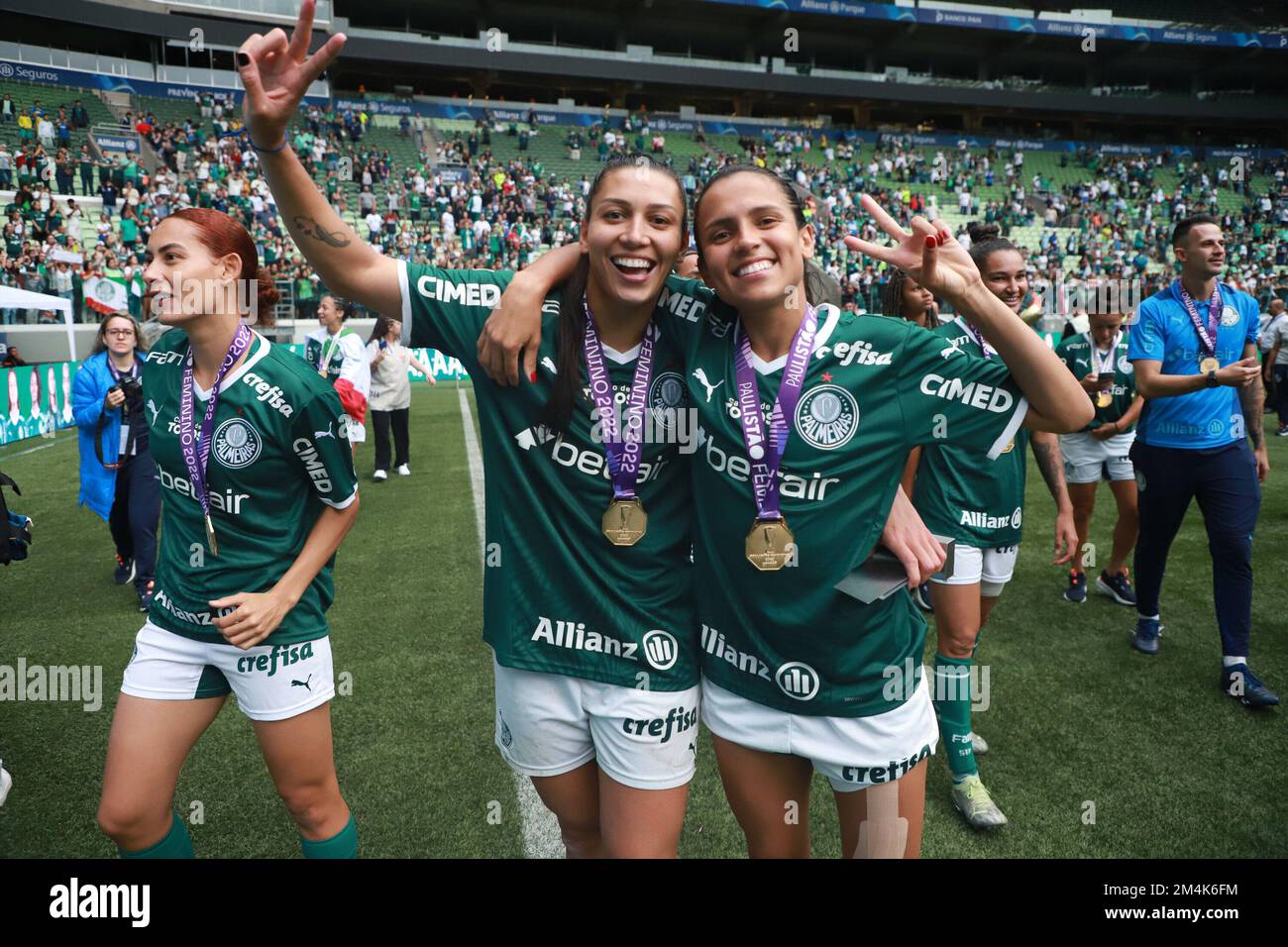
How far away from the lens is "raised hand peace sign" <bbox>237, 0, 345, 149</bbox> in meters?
1.73

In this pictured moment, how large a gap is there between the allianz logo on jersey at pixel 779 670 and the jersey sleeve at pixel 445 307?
0.96 meters

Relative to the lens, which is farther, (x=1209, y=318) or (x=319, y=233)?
(x=1209, y=318)

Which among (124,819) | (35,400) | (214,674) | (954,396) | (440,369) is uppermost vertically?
(954,396)

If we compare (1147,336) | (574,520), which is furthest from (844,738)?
(1147,336)

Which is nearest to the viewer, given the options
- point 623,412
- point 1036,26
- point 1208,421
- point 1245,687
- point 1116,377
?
point 623,412

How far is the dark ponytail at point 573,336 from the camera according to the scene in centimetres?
201

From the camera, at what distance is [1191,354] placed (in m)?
4.39

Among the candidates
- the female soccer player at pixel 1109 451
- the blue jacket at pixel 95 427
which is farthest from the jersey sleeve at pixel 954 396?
the blue jacket at pixel 95 427

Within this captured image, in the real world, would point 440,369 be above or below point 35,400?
above

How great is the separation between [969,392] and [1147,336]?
3.31 m

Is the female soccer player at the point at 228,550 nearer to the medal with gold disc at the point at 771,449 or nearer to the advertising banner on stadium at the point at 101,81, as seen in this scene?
the medal with gold disc at the point at 771,449

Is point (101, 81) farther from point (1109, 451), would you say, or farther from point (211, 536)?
point (211, 536)

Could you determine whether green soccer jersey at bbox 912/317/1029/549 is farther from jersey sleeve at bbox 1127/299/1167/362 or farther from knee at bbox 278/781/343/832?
knee at bbox 278/781/343/832

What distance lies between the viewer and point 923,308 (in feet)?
11.9
